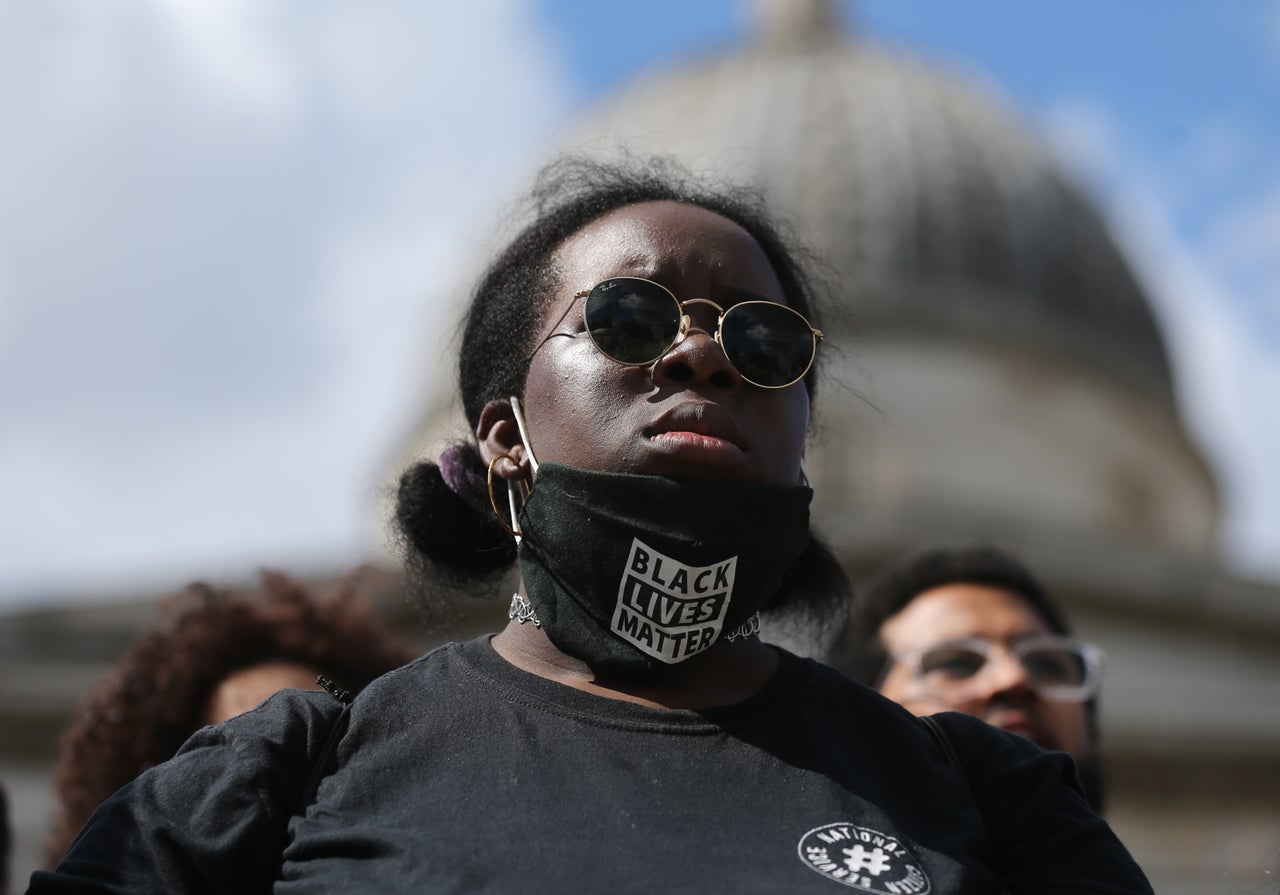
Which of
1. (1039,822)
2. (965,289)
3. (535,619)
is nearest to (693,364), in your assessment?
(535,619)

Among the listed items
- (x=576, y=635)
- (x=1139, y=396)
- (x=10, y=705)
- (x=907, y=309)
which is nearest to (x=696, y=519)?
(x=576, y=635)

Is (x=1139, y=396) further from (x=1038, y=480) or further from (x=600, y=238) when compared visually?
(x=600, y=238)

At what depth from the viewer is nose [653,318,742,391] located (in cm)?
224

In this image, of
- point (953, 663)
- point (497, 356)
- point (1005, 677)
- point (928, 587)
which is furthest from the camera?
point (928, 587)

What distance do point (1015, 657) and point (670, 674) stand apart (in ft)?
6.76

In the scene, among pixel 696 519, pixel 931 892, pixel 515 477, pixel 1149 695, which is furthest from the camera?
pixel 1149 695

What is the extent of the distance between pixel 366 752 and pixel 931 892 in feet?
2.06

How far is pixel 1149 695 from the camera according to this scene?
722 inches

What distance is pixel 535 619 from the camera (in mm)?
2307

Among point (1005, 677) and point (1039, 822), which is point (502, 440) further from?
point (1005, 677)

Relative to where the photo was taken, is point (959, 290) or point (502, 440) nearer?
point (502, 440)

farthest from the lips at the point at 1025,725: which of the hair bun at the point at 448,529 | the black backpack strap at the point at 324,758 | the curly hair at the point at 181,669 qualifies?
the black backpack strap at the point at 324,758

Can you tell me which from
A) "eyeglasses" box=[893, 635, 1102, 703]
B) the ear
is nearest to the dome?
"eyeglasses" box=[893, 635, 1102, 703]

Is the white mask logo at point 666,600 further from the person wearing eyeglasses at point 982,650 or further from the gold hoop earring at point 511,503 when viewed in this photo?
the person wearing eyeglasses at point 982,650
